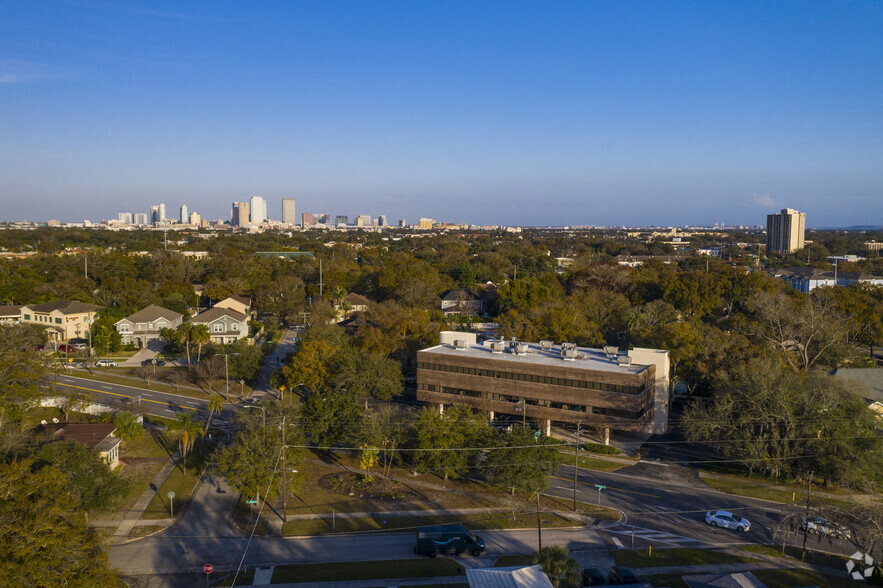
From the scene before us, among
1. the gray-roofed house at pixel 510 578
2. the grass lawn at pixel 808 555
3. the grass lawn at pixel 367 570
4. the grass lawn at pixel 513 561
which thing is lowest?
the grass lawn at pixel 367 570

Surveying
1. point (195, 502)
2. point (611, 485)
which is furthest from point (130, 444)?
point (611, 485)

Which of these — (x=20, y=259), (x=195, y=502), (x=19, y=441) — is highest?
(x=20, y=259)

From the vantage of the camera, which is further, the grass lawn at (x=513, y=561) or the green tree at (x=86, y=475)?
the green tree at (x=86, y=475)

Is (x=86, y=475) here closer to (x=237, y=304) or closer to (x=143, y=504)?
(x=143, y=504)

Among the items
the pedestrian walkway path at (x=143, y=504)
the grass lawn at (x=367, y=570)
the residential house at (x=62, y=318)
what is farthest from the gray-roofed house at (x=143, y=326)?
the grass lawn at (x=367, y=570)

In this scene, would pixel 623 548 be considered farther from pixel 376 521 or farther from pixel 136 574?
pixel 136 574

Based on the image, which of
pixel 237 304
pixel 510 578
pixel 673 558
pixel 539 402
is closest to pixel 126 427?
pixel 539 402

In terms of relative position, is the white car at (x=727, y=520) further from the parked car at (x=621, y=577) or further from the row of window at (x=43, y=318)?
the row of window at (x=43, y=318)
